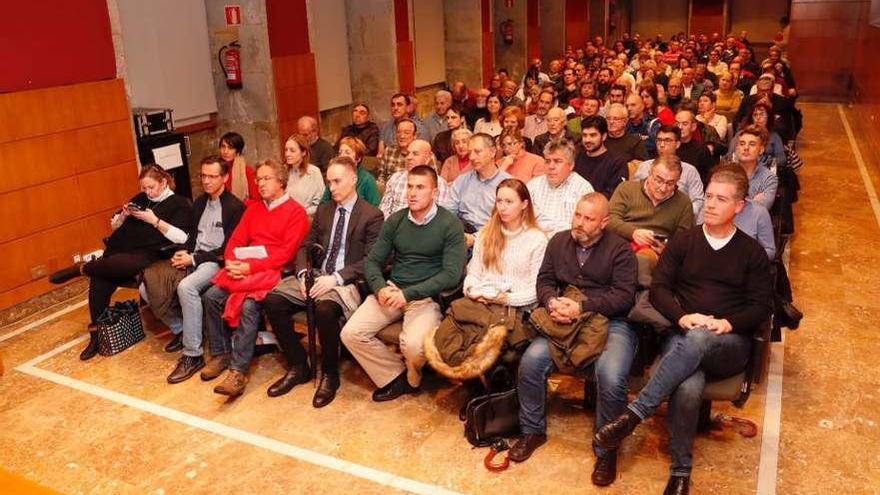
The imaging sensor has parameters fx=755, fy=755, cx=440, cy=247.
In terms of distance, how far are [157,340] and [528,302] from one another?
2.88 metres

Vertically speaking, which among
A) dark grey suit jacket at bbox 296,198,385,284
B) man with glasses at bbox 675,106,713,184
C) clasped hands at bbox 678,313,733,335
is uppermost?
man with glasses at bbox 675,106,713,184

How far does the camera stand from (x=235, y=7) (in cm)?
852

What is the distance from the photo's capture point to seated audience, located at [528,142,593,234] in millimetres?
4934

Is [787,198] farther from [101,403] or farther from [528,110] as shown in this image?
[101,403]

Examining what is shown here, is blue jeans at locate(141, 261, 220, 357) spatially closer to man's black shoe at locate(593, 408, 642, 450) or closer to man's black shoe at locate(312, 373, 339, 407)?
man's black shoe at locate(312, 373, 339, 407)

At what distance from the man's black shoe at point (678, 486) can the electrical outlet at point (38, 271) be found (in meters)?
5.01

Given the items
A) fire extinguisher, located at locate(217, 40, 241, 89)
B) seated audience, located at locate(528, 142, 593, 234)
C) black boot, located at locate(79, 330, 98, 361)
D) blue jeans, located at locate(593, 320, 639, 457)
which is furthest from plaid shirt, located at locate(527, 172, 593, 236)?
fire extinguisher, located at locate(217, 40, 241, 89)

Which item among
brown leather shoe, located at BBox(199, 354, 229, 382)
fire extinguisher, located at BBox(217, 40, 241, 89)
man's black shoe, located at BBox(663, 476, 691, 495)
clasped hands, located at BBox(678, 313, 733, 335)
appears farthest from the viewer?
fire extinguisher, located at BBox(217, 40, 241, 89)

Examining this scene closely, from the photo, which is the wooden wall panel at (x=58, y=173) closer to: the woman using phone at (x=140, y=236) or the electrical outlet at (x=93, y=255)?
the electrical outlet at (x=93, y=255)

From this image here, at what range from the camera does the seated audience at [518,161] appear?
579cm

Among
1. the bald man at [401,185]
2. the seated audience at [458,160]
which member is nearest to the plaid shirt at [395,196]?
the bald man at [401,185]

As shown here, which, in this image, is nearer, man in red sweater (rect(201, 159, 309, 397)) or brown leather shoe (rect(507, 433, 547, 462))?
brown leather shoe (rect(507, 433, 547, 462))

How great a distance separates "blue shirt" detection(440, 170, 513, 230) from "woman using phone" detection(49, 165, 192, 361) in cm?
188

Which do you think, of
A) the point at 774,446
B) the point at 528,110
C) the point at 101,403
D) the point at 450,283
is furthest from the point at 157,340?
the point at 528,110
